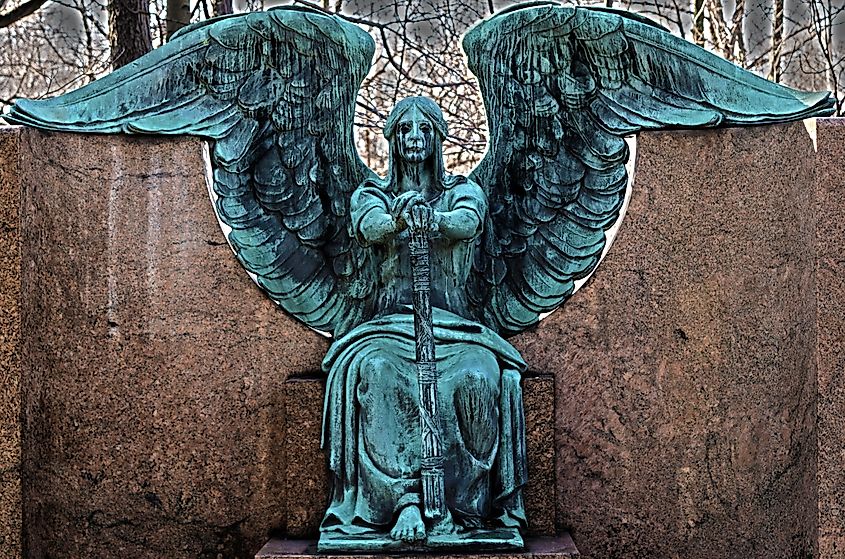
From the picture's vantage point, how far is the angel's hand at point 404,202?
253 inches

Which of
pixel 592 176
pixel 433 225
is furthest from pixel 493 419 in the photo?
pixel 592 176

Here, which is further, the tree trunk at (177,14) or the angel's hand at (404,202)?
the tree trunk at (177,14)

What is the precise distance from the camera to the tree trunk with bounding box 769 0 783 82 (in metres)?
11.2

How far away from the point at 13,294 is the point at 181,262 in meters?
0.73

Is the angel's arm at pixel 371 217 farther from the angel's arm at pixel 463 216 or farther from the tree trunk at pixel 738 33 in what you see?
the tree trunk at pixel 738 33

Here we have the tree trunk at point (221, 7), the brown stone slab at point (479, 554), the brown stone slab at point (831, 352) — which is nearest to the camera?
the brown stone slab at point (479, 554)

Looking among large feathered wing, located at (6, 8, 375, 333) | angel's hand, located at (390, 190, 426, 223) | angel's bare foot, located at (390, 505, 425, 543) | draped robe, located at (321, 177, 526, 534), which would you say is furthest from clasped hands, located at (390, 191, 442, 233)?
angel's bare foot, located at (390, 505, 425, 543)

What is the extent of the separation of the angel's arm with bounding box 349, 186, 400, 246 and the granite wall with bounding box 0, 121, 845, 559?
0.55 metres

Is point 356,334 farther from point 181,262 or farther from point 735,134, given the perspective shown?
point 735,134

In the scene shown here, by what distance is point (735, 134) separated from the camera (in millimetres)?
6848

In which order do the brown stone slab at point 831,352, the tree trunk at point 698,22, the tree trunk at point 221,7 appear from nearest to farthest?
the brown stone slab at point 831,352 → the tree trunk at point 221,7 → the tree trunk at point 698,22

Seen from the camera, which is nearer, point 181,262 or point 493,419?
point 493,419

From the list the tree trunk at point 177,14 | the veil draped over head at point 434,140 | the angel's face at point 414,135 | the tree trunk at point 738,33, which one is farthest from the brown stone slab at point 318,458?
the tree trunk at point 738,33

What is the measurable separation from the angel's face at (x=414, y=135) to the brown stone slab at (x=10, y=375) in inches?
61.0
